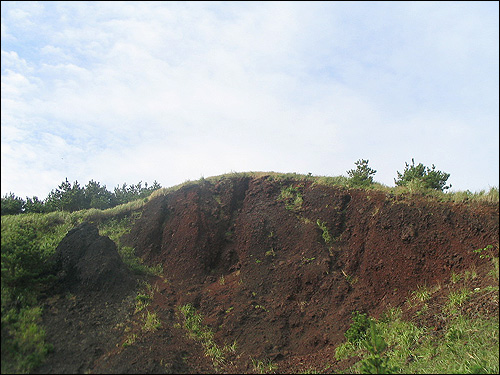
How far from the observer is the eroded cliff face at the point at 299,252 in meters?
10.7

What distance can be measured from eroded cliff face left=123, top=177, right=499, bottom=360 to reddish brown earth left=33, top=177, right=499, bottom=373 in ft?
0.13

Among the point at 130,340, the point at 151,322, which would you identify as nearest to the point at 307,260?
the point at 151,322

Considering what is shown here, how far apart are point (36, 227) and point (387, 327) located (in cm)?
1260

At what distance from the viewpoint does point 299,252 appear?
13258mm

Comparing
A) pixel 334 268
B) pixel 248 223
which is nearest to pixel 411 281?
pixel 334 268

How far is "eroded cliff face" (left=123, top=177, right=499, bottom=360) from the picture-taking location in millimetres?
10656

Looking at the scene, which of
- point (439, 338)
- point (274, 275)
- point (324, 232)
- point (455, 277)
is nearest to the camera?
point (439, 338)

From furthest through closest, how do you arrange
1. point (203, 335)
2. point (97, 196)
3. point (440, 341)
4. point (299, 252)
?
point (97, 196)
point (299, 252)
point (203, 335)
point (440, 341)

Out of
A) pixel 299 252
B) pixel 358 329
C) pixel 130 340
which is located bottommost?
pixel 358 329

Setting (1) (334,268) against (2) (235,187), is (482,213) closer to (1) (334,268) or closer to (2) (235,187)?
(1) (334,268)

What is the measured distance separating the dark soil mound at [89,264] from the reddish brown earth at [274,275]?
16.5 inches

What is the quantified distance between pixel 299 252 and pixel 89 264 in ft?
24.5

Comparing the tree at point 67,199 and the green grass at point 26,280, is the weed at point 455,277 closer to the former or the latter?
the green grass at point 26,280

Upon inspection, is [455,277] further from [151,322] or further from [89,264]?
[89,264]
